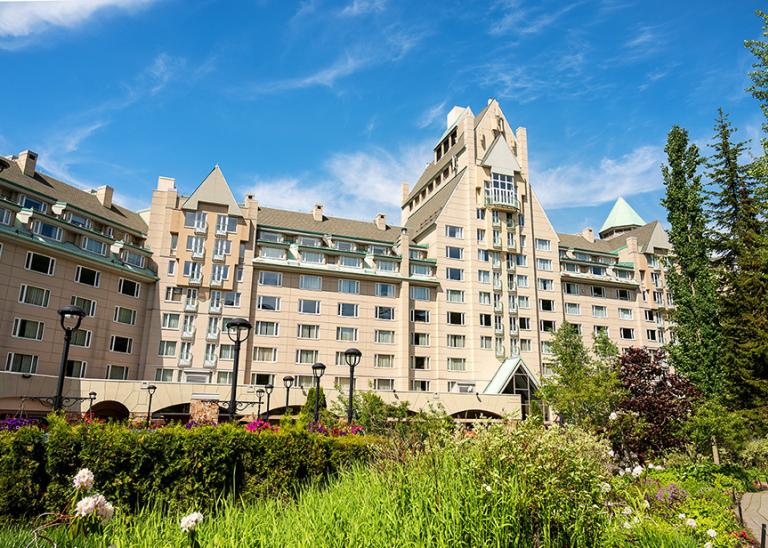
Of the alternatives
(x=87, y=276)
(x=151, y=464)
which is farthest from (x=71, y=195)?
(x=151, y=464)

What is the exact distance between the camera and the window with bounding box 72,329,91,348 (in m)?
38.6

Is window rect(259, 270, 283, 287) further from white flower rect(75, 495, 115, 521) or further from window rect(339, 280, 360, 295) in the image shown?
white flower rect(75, 495, 115, 521)

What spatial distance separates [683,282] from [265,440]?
86.4 ft

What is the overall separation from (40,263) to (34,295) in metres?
2.45

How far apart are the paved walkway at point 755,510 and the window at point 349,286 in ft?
120

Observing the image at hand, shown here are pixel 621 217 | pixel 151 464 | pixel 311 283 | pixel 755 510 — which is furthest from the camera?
pixel 621 217

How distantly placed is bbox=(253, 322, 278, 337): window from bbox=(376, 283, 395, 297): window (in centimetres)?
1086

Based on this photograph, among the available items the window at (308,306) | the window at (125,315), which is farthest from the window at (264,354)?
the window at (125,315)

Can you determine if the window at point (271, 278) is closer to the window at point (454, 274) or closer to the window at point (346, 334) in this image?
the window at point (346, 334)

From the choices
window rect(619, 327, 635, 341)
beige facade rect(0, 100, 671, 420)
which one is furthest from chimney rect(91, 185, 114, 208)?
window rect(619, 327, 635, 341)

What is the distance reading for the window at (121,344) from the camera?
41.1 m

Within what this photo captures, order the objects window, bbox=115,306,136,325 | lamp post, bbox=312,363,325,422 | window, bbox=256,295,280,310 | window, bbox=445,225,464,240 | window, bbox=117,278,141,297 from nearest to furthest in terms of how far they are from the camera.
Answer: lamp post, bbox=312,363,325,422, window, bbox=115,306,136,325, window, bbox=117,278,141,297, window, bbox=256,295,280,310, window, bbox=445,225,464,240

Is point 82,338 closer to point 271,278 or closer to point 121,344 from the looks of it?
point 121,344

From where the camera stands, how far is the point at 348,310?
49.4 metres
